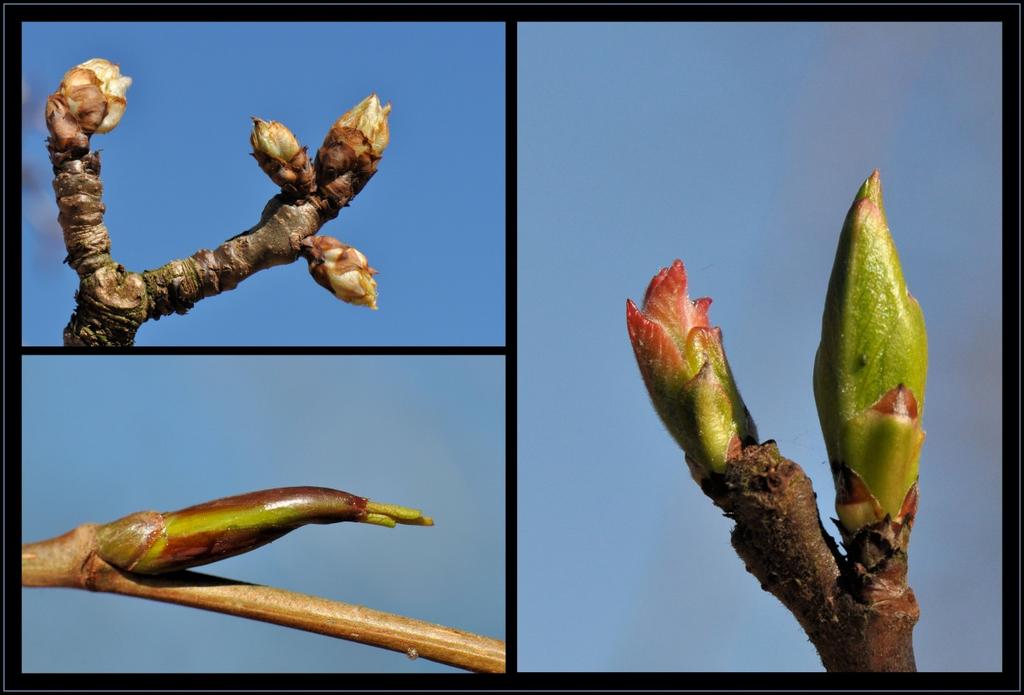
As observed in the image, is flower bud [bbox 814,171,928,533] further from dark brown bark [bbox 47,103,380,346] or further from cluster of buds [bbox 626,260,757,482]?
dark brown bark [bbox 47,103,380,346]

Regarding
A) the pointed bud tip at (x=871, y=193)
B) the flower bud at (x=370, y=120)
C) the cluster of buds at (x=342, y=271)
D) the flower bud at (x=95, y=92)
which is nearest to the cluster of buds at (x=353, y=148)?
the flower bud at (x=370, y=120)

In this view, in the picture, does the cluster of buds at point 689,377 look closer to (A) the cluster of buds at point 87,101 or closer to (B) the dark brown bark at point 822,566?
(B) the dark brown bark at point 822,566

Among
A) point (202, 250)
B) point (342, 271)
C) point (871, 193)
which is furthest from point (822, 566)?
point (202, 250)

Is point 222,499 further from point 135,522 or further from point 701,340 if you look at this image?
point 701,340

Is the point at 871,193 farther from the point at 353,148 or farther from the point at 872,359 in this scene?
the point at 353,148
